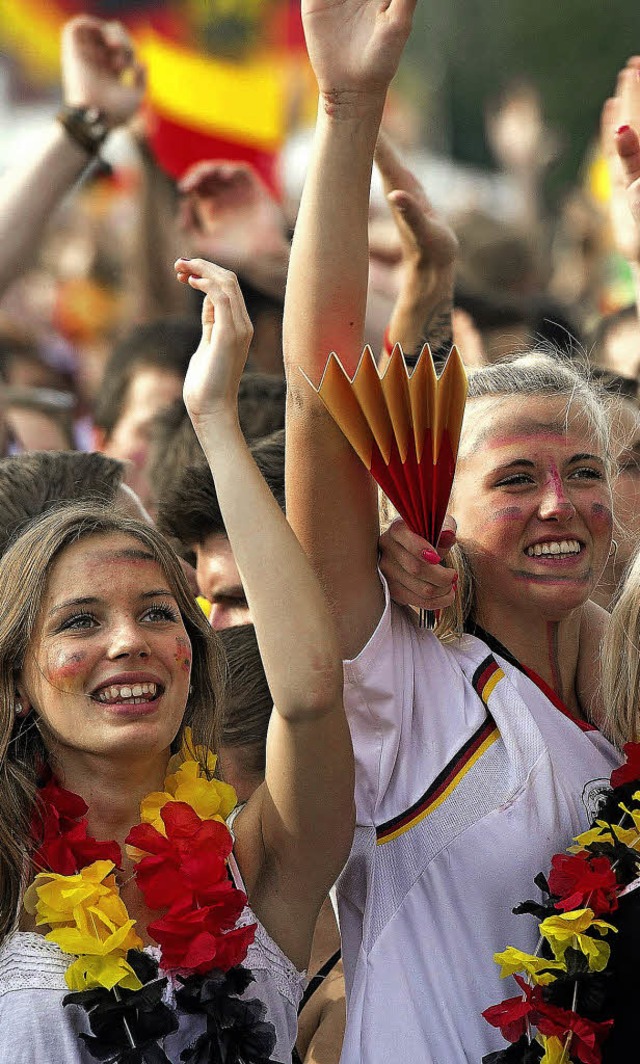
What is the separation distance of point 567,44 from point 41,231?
20.2 m

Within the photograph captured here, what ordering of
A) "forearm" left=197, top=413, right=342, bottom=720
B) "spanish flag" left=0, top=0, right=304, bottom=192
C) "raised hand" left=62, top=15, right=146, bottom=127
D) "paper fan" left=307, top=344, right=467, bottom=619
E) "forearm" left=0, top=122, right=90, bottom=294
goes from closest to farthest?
1. "forearm" left=197, top=413, right=342, bottom=720
2. "paper fan" left=307, top=344, right=467, bottom=619
3. "forearm" left=0, top=122, right=90, bottom=294
4. "raised hand" left=62, top=15, right=146, bottom=127
5. "spanish flag" left=0, top=0, right=304, bottom=192

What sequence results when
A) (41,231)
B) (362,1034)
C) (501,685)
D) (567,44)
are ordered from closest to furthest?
1. (362,1034)
2. (501,685)
3. (41,231)
4. (567,44)

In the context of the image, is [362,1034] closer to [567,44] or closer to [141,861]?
[141,861]

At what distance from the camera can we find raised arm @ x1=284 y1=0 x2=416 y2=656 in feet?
7.84

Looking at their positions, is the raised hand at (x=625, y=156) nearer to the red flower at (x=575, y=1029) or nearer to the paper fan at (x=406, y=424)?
the paper fan at (x=406, y=424)

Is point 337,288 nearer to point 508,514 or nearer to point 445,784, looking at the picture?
point 508,514

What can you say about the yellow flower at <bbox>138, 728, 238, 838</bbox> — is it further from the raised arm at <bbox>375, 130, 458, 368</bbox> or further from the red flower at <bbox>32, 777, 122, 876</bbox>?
the raised arm at <bbox>375, 130, 458, 368</bbox>

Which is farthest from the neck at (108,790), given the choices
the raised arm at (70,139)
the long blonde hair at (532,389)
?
the raised arm at (70,139)

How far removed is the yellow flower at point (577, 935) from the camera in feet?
7.51

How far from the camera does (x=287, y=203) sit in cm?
755

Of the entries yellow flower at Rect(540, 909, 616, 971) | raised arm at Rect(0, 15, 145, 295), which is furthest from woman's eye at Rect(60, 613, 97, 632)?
raised arm at Rect(0, 15, 145, 295)

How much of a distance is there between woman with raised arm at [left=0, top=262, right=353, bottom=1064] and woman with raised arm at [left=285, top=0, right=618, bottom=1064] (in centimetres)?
10

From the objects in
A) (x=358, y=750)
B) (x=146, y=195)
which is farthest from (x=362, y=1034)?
(x=146, y=195)

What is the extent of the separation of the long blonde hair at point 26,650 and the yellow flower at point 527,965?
2.02 feet
